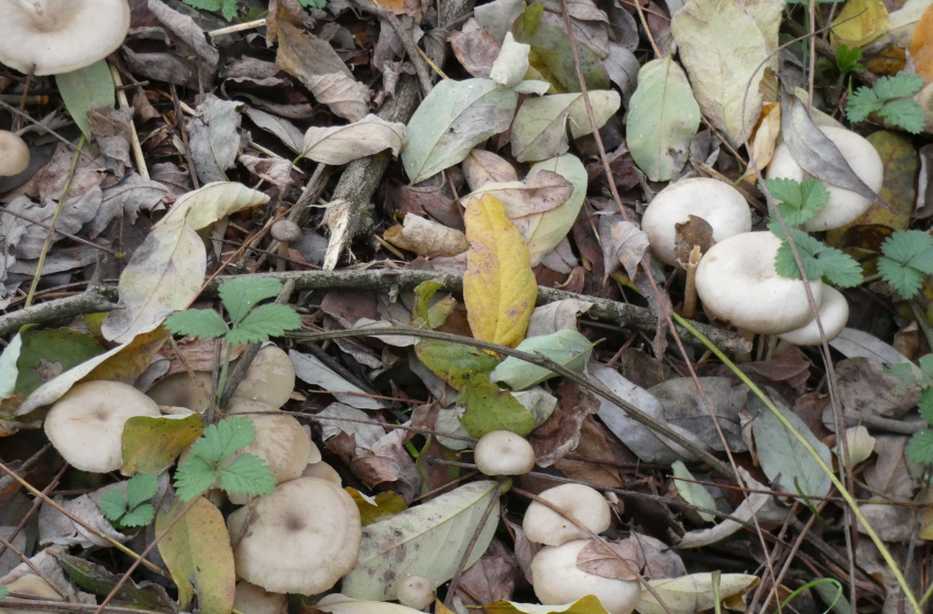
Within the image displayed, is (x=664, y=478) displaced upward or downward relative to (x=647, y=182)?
downward

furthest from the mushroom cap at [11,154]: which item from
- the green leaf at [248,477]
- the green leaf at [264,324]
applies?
the green leaf at [248,477]

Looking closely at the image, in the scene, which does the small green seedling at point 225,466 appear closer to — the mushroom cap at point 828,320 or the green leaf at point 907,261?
the mushroom cap at point 828,320

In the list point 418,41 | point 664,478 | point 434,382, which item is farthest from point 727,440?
point 418,41

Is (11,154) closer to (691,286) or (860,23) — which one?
(691,286)

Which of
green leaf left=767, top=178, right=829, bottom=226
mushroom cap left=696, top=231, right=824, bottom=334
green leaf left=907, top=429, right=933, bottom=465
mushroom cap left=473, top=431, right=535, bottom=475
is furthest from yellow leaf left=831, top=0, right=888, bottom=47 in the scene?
mushroom cap left=473, top=431, right=535, bottom=475

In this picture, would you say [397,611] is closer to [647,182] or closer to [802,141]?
[647,182]

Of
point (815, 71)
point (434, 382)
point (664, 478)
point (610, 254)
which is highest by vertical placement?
point (815, 71)
